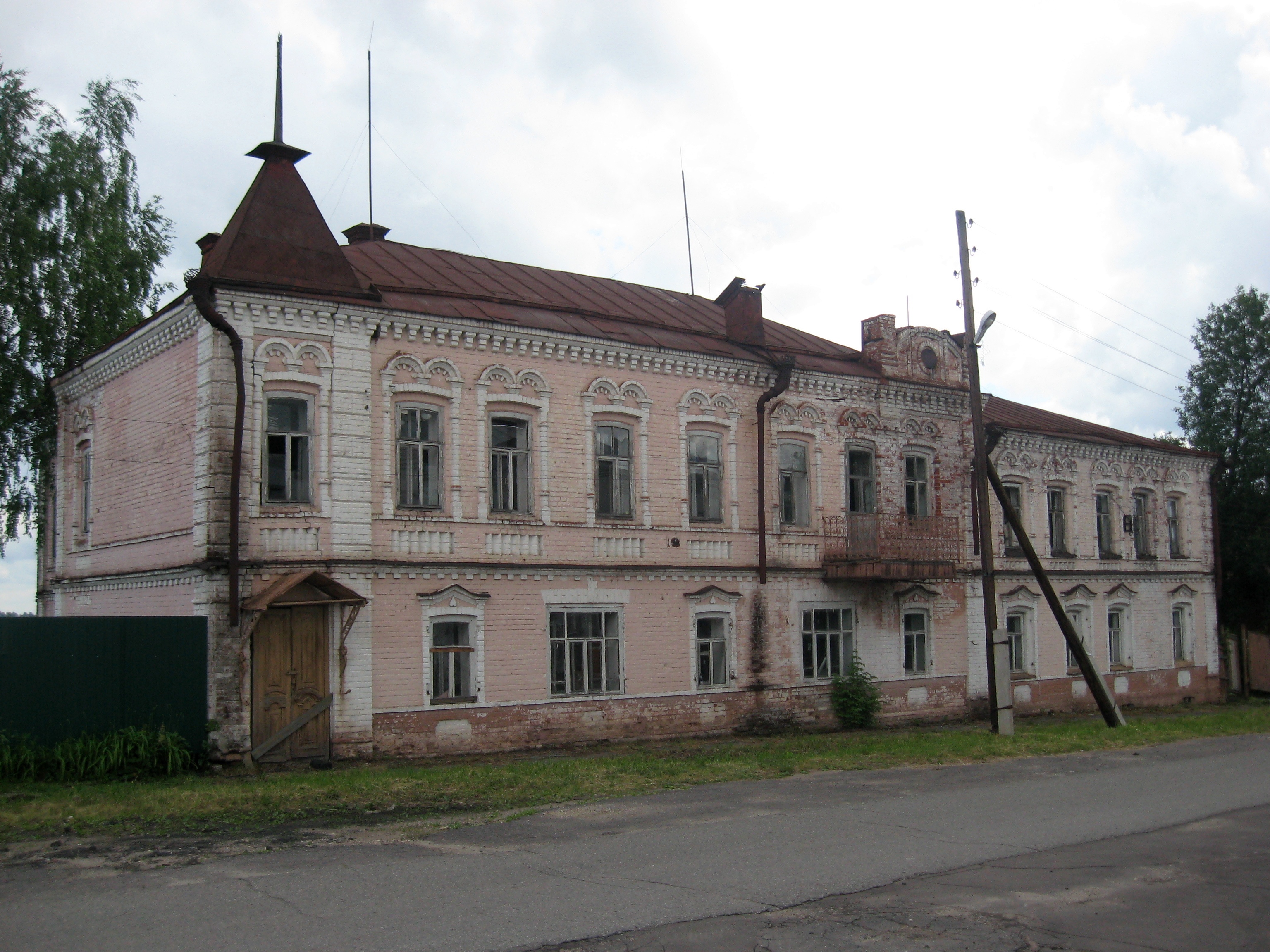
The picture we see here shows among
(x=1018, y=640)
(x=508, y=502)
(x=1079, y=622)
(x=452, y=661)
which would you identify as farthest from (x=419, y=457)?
(x=1079, y=622)

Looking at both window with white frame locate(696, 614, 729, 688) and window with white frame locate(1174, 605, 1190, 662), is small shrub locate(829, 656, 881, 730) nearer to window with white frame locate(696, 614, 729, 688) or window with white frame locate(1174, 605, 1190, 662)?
window with white frame locate(696, 614, 729, 688)

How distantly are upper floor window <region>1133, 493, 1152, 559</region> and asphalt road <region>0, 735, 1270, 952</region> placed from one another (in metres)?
16.9

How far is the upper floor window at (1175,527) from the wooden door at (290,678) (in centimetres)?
2307

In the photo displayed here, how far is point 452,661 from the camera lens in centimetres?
1645

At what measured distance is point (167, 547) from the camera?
1594cm

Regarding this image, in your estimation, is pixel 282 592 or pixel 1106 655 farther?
pixel 1106 655

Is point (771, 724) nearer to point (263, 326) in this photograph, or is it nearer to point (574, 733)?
point (574, 733)

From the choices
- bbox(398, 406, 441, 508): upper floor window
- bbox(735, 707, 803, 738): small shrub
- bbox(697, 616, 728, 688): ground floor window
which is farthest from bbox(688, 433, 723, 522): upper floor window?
bbox(398, 406, 441, 508): upper floor window

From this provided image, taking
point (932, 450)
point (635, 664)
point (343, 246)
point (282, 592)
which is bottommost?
point (635, 664)

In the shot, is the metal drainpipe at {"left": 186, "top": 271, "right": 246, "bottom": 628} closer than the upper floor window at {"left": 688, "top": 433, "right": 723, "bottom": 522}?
Yes

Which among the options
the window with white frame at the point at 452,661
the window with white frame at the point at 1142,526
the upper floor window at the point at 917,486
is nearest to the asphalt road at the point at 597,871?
the window with white frame at the point at 452,661

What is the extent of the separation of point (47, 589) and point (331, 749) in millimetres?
9066

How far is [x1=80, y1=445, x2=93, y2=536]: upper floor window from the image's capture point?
62.1 feet

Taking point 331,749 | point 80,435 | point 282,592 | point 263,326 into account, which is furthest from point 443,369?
point 80,435
